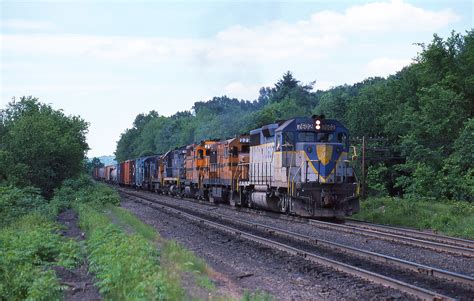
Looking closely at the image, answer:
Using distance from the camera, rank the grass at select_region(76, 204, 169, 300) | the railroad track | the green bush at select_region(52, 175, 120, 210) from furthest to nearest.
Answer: the green bush at select_region(52, 175, 120, 210)
the railroad track
the grass at select_region(76, 204, 169, 300)

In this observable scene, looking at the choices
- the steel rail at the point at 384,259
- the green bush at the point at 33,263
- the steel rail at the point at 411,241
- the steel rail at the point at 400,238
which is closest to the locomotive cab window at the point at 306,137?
the steel rail at the point at 400,238

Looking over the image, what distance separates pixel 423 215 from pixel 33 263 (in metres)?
14.6

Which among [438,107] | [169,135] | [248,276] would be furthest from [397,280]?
[169,135]

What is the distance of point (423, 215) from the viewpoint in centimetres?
2059

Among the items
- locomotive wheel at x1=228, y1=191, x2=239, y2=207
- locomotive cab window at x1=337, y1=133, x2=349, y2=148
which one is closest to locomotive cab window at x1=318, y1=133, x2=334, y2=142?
locomotive cab window at x1=337, y1=133, x2=349, y2=148

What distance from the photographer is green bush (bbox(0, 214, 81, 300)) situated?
8.05m

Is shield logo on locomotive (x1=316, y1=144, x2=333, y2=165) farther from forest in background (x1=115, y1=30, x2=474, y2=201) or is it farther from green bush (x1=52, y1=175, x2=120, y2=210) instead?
green bush (x1=52, y1=175, x2=120, y2=210)

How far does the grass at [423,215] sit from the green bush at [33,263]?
11.1 meters

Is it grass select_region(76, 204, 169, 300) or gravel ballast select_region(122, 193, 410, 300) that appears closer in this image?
grass select_region(76, 204, 169, 300)

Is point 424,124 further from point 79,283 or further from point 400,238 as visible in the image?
point 79,283

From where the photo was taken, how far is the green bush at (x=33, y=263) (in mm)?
8055

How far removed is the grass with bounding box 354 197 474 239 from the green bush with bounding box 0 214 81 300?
1110 cm

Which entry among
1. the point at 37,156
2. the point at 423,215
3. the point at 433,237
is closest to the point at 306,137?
the point at 423,215

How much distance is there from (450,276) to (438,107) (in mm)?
25669
